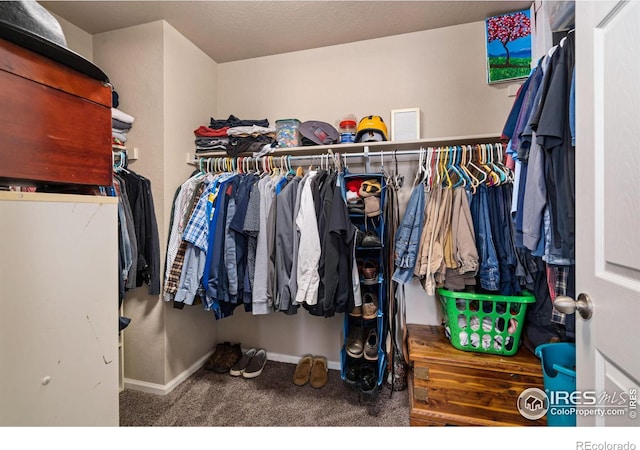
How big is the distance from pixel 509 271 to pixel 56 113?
78.5 inches

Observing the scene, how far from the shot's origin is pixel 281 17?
1.80m

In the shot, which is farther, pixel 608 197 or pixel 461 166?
pixel 461 166

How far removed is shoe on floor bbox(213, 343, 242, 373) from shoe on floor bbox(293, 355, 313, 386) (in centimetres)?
50

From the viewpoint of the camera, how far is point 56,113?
0.77 m

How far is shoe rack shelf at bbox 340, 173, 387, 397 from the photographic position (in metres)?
1.67

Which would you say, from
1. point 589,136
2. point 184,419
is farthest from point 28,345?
point 589,136

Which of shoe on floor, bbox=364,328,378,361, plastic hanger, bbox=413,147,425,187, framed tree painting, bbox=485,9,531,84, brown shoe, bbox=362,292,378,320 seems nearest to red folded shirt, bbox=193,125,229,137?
plastic hanger, bbox=413,147,425,187

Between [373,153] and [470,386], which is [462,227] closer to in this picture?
[373,153]

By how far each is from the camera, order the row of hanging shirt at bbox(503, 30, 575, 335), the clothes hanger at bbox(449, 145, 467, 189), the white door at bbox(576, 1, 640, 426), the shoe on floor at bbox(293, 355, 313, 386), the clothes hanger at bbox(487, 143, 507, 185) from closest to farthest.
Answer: the white door at bbox(576, 1, 640, 426) < the row of hanging shirt at bbox(503, 30, 575, 335) < the clothes hanger at bbox(487, 143, 507, 185) < the clothes hanger at bbox(449, 145, 467, 189) < the shoe on floor at bbox(293, 355, 313, 386)

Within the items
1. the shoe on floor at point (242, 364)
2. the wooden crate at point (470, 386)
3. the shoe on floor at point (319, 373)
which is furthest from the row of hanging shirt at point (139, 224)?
the wooden crate at point (470, 386)

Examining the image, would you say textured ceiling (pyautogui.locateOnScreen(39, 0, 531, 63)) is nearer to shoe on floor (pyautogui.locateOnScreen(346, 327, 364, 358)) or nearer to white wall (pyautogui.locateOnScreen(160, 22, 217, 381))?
white wall (pyautogui.locateOnScreen(160, 22, 217, 381))

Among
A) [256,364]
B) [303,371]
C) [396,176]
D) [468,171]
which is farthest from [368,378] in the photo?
[468,171]

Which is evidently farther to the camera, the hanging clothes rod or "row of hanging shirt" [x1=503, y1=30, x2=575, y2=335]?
the hanging clothes rod

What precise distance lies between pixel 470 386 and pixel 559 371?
0.48 meters
